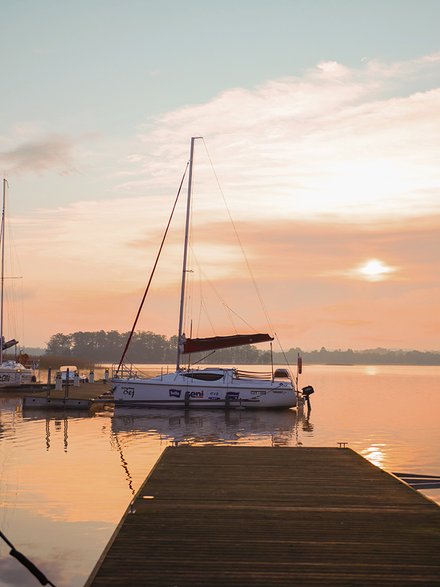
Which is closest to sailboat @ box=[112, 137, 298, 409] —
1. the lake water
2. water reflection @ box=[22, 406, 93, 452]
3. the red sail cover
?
the red sail cover

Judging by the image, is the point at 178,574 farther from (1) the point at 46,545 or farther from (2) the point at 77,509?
(2) the point at 77,509

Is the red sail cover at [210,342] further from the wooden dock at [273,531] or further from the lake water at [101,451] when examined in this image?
the wooden dock at [273,531]

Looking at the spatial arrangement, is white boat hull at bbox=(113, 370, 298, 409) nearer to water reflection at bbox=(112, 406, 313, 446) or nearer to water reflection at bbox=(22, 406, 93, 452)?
water reflection at bbox=(112, 406, 313, 446)

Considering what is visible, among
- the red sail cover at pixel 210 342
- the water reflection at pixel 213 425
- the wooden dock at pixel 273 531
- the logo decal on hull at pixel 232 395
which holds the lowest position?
the water reflection at pixel 213 425

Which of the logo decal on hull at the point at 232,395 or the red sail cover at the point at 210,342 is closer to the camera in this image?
the red sail cover at the point at 210,342

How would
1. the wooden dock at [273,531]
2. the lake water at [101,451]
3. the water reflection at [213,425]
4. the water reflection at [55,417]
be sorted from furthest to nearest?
the water reflection at [55,417] → the water reflection at [213,425] → the lake water at [101,451] → the wooden dock at [273,531]

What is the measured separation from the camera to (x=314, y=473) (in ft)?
56.0

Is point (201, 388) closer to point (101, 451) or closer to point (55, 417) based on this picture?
point (55, 417)

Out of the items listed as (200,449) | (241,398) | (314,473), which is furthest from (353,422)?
(314,473)

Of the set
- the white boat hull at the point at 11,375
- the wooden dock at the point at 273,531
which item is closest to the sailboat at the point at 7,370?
the white boat hull at the point at 11,375

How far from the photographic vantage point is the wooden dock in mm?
9273

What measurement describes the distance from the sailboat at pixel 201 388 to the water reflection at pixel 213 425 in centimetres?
69

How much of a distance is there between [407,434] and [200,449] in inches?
785

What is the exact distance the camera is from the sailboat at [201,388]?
45719mm
